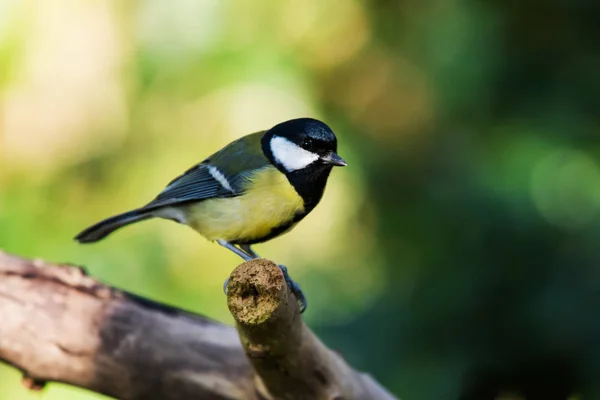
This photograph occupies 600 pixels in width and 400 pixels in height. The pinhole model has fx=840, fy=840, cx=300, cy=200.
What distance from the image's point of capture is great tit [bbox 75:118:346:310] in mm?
1516

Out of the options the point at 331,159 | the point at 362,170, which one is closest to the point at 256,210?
the point at 331,159

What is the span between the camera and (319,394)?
148 cm

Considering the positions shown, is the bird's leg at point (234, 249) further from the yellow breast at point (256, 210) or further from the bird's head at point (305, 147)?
the bird's head at point (305, 147)

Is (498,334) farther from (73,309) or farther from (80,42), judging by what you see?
(80,42)

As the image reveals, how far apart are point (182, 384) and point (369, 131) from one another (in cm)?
136

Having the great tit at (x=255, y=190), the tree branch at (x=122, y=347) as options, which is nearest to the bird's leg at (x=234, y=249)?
the great tit at (x=255, y=190)

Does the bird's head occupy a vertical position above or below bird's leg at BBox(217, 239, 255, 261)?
above

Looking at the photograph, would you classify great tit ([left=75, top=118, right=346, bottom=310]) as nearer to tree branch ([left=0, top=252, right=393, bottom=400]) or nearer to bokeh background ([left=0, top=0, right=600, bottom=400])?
tree branch ([left=0, top=252, right=393, bottom=400])

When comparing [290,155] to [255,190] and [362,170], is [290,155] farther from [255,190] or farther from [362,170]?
[362,170]

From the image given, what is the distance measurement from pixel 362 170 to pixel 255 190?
997 mm

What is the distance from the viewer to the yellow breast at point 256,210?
4.98ft

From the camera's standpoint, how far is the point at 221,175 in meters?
1.66

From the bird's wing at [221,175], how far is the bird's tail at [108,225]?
0.13ft

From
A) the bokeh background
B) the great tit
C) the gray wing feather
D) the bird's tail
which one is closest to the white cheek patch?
the great tit
